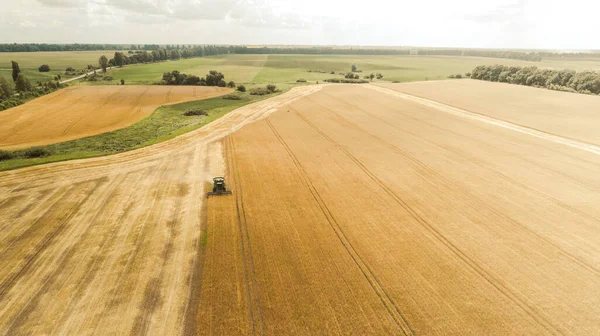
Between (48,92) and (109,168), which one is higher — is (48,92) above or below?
above

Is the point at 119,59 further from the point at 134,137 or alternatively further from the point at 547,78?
the point at 547,78

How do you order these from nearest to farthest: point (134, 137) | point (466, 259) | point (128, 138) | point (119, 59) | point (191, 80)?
point (466, 259)
point (128, 138)
point (134, 137)
point (191, 80)
point (119, 59)

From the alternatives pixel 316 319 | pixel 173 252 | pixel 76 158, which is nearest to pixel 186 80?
pixel 76 158

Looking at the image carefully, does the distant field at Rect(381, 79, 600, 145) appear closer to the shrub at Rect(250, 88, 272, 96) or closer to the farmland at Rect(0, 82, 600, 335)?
the farmland at Rect(0, 82, 600, 335)

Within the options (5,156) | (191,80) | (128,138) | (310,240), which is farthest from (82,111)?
(310,240)

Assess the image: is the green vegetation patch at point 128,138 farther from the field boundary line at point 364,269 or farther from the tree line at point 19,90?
the tree line at point 19,90

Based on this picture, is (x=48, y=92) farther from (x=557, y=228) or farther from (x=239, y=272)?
(x=557, y=228)

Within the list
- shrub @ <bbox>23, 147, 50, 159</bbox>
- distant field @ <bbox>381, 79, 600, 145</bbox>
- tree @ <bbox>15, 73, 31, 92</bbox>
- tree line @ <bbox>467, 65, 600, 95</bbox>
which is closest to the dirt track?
shrub @ <bbox>23, 147, 50, 159</bbox>
